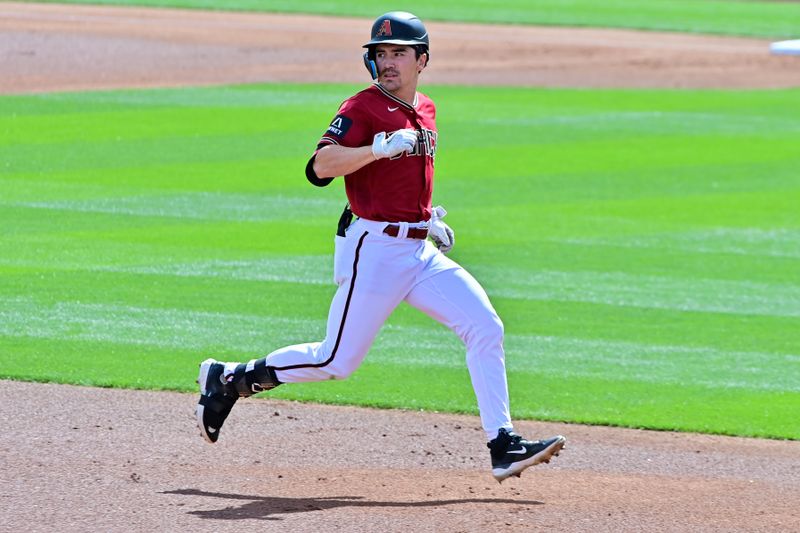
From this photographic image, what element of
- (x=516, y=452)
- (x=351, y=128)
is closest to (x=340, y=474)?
(x=516, y=452)

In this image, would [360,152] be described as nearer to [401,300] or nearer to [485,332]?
[401,300]

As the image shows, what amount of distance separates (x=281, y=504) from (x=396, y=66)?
77.5 inches

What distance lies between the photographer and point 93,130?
1769 cm

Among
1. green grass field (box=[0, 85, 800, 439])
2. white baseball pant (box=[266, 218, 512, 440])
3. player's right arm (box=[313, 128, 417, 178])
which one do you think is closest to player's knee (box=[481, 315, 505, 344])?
white baseball pant (box=[266, 218, 512, 440])

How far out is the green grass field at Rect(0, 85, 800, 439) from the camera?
865cm

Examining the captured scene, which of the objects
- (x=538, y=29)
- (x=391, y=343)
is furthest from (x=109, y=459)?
(x=538, y=29)

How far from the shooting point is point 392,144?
6035 millimetres

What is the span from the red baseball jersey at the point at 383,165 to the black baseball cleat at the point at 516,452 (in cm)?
105

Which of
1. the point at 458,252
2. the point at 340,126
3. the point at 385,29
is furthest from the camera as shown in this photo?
the point at 458,252

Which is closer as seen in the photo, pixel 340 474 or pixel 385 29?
pixel 385 29

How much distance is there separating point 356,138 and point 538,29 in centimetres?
2729

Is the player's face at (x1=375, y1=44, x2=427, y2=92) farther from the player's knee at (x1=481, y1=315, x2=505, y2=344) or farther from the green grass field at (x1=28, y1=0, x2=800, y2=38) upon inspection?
the green grass field at (x1=28, y1=0, x2=800, y2=38)

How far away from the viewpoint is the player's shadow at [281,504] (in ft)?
19.4

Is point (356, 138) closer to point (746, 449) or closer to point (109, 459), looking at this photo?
point (109, 459)
